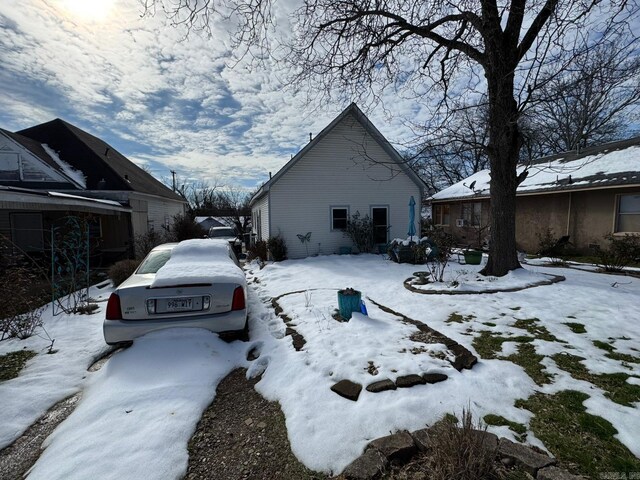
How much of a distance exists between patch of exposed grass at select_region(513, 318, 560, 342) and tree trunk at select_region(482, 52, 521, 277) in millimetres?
3264

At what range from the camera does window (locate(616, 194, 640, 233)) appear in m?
11.2

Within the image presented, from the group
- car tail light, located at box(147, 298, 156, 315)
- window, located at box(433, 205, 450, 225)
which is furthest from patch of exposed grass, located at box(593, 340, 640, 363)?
window, located at box(433, 205, 450, 225)

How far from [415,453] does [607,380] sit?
2.44 meters

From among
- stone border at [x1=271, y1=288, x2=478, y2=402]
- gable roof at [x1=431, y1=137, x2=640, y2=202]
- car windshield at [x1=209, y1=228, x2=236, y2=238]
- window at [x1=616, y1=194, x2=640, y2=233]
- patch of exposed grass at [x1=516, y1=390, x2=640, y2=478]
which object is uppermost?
gable roof at [x1=431, y1=137, x2=640, y2=202]

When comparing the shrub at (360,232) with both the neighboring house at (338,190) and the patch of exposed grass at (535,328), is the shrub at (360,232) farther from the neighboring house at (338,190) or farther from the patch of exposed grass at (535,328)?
the patch of exposed grass at (535,328)

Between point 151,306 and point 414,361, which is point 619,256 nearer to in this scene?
point 414,361

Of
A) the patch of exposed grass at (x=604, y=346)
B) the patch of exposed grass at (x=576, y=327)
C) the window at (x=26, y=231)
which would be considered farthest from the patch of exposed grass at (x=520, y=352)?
the window at (x=26, y=231)

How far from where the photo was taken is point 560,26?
4.70m

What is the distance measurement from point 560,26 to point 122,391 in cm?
790

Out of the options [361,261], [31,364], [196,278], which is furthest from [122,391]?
[361,261]

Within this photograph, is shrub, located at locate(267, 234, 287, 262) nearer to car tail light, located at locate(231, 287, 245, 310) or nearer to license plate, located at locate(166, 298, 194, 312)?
car tail light, located at locate(231, 287, 245, 310)

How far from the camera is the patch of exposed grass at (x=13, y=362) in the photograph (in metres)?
3.48

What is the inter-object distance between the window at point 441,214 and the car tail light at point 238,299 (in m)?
20.1

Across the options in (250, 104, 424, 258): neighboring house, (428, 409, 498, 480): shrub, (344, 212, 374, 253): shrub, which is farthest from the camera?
(344, 212, 374, 253): shrub
